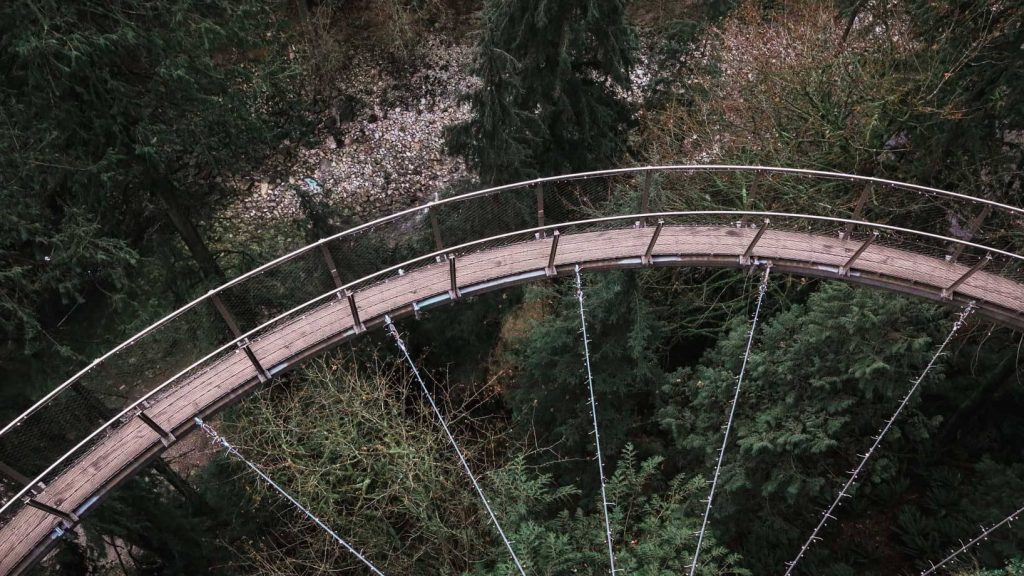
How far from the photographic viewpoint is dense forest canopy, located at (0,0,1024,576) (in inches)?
478

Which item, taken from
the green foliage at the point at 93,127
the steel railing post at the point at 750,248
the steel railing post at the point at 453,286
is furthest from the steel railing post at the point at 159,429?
the steel railing post at the point at 750,248

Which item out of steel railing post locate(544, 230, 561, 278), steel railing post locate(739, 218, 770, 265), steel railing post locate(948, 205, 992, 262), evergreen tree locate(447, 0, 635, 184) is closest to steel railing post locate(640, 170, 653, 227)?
steel railing post locate(544, 230, 561, 278)

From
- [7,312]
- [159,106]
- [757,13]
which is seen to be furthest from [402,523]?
[757,13]

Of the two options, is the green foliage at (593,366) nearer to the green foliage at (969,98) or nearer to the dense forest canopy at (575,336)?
the dense forest canopy at (575,336)

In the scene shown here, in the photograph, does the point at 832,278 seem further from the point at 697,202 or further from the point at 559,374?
the point at 559,374

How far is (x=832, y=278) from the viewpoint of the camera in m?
12.2

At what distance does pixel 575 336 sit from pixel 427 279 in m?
3.13

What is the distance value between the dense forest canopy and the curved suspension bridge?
2.01 ft

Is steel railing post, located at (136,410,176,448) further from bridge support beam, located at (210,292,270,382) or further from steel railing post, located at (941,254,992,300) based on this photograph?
steel railing post, located at (941,254,992,300)

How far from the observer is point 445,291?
1248cm

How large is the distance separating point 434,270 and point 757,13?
12.8 metres

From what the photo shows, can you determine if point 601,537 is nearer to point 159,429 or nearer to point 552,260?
point 552,260

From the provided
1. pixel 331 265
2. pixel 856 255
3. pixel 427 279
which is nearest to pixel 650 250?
pixel 856 255

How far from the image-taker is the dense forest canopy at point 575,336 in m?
12.1
